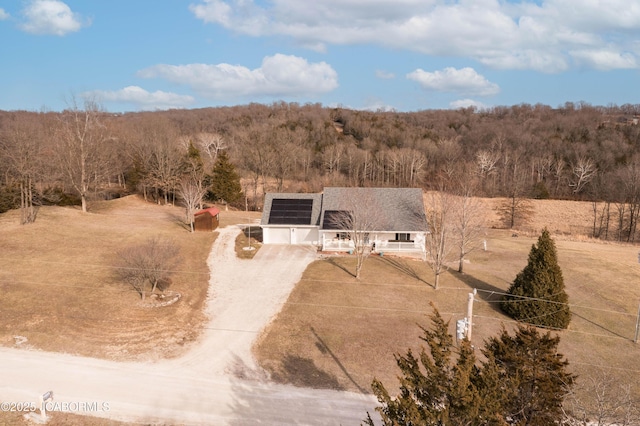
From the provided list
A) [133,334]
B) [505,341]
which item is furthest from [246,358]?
[505,341]

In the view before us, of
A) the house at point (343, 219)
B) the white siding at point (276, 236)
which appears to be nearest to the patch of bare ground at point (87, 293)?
the white siding at point (276, 236)

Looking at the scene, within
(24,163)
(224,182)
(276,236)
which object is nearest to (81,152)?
(24,163)

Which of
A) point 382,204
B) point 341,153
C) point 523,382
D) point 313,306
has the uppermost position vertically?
point 341,153

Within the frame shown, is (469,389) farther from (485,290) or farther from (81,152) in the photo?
(81,152)

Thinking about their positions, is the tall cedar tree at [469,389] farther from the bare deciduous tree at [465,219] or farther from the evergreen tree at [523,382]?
the bare deciduous tree at [465,219]

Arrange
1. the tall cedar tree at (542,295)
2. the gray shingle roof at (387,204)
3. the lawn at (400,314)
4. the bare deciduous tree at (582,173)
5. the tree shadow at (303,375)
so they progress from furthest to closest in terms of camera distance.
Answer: the bare deciduous tree at (582,173) → the gray shingle roof at (387,204) → the tall cedar tree at (542,295) → the lawn at (400,314) → the tree shadow at (303,375)

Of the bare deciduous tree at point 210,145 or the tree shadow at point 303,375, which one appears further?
the bare deciduous tree at point 210,145

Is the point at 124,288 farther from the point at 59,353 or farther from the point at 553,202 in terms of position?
the point at 553,202

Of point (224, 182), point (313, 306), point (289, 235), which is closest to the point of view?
point (313, 306)
